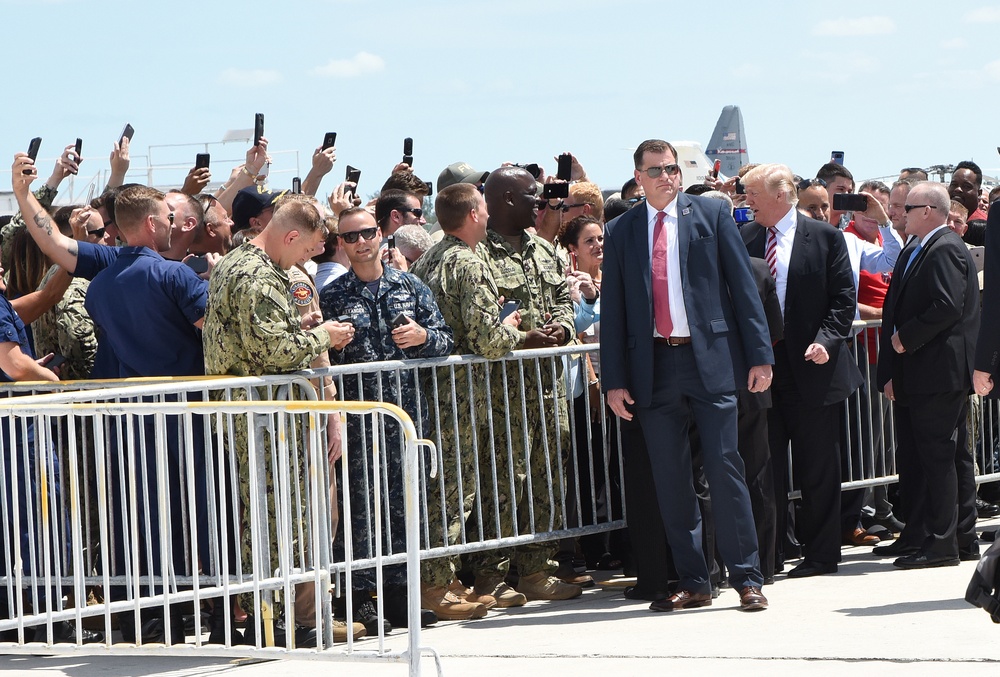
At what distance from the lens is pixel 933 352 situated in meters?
7.69

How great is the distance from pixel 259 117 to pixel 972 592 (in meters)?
5.74

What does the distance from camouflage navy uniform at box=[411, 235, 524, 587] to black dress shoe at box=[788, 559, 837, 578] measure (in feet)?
6.13

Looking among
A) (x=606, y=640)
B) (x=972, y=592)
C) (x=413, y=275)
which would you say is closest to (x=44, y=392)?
(x=413, y=275)

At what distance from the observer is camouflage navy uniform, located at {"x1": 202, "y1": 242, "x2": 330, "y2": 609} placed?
19.9 feet

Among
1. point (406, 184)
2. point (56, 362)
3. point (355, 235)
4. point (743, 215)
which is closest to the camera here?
point (355, 235)

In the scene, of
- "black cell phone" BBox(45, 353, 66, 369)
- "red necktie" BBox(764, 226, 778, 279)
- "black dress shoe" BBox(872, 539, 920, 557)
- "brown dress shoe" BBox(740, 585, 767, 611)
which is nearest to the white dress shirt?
"red necktie" BBox(764, 226, 778, 279)

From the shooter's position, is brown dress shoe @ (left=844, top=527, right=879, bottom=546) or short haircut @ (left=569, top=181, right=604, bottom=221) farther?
short haircut @ (left=569, top=181, right=604, bottom=221)

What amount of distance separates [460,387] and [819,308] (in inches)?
82.2

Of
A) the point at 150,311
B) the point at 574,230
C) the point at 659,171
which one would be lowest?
the point at 150,311

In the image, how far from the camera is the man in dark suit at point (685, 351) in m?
6.72

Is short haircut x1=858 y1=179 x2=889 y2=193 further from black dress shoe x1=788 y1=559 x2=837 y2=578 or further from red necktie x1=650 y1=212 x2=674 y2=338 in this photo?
red necktie x1=650 y1=212 x2=674 y2=338

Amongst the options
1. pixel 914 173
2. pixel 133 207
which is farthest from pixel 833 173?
pixel 133 207

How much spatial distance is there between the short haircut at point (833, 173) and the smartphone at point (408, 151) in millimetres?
3198

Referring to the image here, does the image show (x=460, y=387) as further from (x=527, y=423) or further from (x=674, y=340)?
(x=674, y=340)
